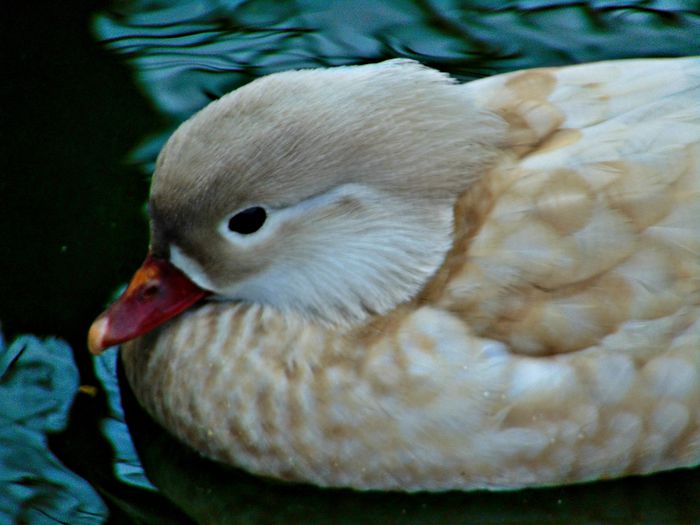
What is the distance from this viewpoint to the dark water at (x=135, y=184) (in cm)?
452

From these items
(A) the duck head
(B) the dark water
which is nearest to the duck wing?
(A) the duck head

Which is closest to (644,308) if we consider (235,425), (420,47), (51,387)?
(235,425)

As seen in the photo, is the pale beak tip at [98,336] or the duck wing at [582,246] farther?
the pale beak tip at [98,336]

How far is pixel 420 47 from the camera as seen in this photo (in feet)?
21.4

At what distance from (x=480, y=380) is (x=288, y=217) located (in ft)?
2.48

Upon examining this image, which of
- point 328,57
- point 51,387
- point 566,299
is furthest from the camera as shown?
point 328,57

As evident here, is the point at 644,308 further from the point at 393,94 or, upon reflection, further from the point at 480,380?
the point at 393,94

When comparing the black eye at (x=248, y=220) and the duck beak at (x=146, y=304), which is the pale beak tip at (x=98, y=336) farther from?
the black eye at (x=248, y=220)

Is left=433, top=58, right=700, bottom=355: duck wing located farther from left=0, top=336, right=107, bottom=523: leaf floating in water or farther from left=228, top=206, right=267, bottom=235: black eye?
left=0, top=336, right=107, bottom=523: leaf floating in water

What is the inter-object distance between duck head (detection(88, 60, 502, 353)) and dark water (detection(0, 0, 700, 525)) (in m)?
0.45

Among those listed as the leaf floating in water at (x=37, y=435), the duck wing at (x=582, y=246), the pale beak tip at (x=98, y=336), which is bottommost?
the leaf floating in water at (x=37, y=435)

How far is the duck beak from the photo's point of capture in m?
4.58

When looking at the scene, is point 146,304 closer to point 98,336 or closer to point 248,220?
point 98,336

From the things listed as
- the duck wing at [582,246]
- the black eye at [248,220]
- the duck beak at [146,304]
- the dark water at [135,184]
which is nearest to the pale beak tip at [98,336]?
the duck beak at [146,304]
